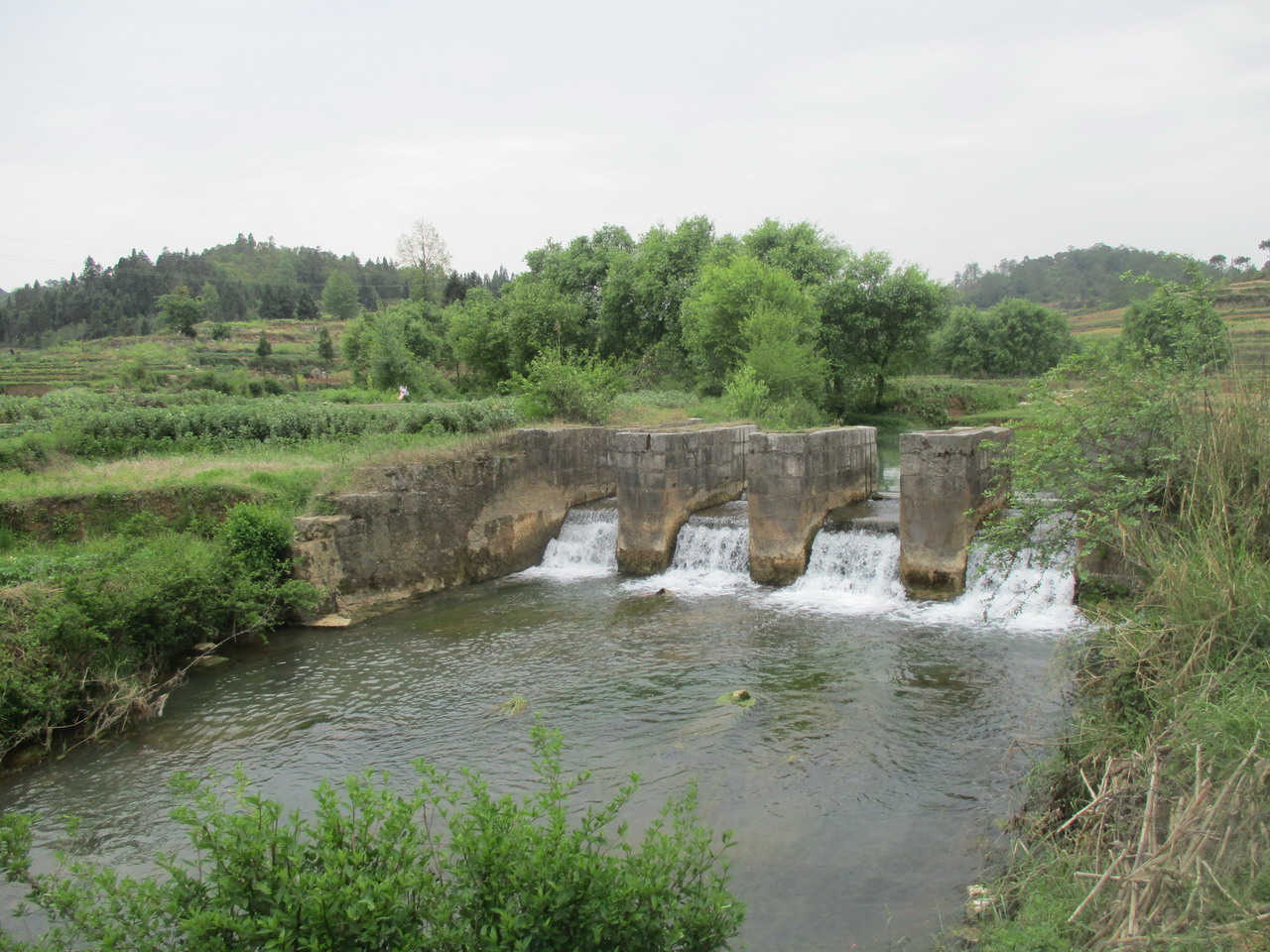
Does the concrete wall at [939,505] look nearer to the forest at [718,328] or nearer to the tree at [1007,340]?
the forest at [718,328]

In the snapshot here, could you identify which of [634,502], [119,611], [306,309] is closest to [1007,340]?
[634,502]

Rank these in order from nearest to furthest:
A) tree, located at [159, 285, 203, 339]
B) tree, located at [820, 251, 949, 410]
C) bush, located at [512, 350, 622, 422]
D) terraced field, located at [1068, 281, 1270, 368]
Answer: terraced field, located at [1068, 281, 1270, 368], bush, located at [512, 350, 622, 422], tree, located at [820, 251, 949, 410], tree, located at [159, 285, 203, 339]

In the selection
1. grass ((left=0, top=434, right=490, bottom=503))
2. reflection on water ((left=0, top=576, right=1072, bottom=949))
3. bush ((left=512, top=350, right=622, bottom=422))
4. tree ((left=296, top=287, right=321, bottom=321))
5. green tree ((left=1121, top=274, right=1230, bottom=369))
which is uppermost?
tree ((left=296, top=287, right=321, bottom=321))

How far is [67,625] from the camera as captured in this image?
793 centimetres

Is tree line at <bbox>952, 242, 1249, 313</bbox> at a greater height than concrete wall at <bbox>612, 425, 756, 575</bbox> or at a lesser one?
greater

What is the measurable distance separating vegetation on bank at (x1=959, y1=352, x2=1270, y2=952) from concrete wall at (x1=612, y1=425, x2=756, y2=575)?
24.4ft

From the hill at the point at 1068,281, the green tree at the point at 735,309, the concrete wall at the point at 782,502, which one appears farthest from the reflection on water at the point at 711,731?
the hill at the point at 1068,281

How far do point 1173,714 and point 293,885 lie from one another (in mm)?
4207

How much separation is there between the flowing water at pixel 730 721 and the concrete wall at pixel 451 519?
758 mm

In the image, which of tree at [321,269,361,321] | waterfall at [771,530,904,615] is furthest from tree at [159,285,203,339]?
waterfall at [771,530,904,615]

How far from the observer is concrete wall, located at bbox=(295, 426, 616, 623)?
38.7ft

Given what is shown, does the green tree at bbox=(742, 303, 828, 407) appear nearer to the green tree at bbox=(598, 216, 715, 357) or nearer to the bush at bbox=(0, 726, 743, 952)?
the green tree at bbox=(598, 216, 715, 357)

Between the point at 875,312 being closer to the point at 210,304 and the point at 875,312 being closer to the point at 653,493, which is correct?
the point at 653,493

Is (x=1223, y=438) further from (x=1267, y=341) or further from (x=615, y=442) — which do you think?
(x=615, y=442)
